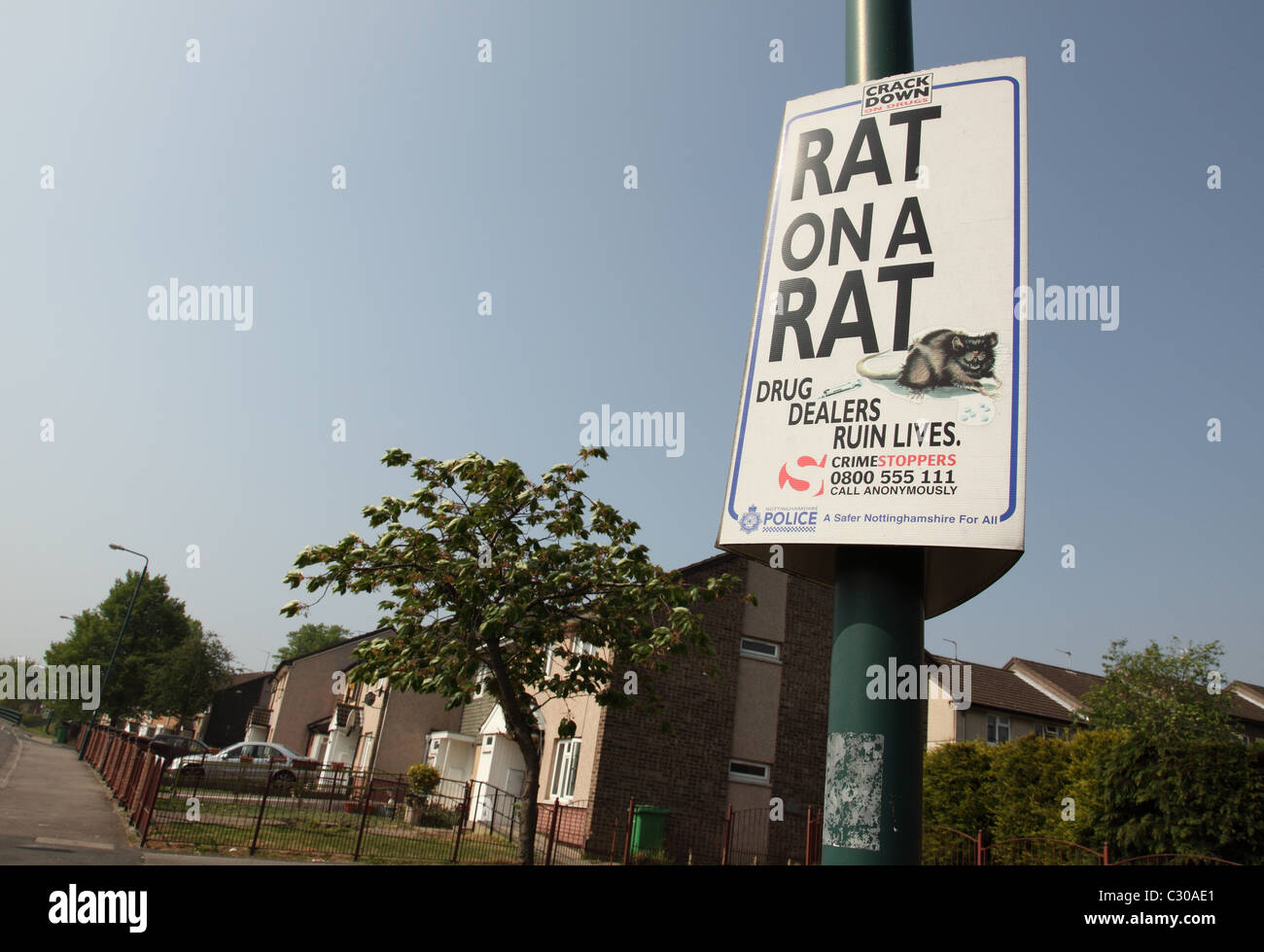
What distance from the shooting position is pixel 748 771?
23.0 metres

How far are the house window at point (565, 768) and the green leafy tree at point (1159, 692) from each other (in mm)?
28552

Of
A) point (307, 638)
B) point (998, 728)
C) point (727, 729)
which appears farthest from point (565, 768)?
point (307, 638)

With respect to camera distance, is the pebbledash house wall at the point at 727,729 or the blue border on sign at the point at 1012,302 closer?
the blue border on sign at the point at 1012,302

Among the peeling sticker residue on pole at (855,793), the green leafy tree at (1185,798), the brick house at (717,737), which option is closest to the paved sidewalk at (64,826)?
the peeling sticker residue on pole at (855,793)

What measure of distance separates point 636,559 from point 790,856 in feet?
40.2

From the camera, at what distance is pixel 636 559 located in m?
14.8

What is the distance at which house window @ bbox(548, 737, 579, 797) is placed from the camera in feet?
73.2

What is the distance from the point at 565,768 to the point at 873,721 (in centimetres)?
2005

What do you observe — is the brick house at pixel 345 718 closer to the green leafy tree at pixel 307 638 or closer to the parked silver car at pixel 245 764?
the parked silver car at pixel 245 764

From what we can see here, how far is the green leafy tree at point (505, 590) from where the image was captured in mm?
13469

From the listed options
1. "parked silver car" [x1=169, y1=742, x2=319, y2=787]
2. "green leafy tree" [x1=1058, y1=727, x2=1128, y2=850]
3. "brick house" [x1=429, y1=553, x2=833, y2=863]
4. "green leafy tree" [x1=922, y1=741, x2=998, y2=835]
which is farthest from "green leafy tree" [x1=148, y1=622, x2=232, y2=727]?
"green leafy tree" [x1=1058, y1=727, x2=1128, y2=850]

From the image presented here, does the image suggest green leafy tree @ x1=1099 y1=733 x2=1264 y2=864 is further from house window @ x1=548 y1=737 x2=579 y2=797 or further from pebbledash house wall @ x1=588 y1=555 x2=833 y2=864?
house window @ x1=548 y1=737 x2=579 y2=797
